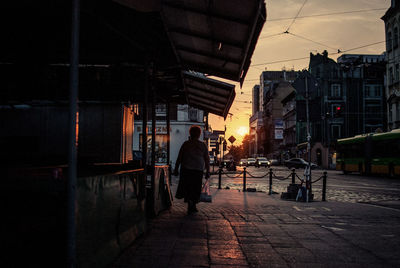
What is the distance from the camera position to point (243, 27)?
5188mm

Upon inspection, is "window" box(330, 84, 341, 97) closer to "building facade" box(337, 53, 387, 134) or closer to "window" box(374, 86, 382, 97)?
"building facade" box(337, 53, 387, 134)

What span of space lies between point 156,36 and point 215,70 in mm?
2010

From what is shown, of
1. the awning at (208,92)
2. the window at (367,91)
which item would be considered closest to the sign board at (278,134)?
the window at (367,91)

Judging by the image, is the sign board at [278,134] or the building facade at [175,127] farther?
the sign board at [278,134]

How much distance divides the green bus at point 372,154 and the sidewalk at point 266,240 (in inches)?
815

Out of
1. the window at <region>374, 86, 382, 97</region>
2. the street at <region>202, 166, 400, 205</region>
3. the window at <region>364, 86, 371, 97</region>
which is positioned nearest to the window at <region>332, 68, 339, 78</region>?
the window at <region>364, 86, 371, 97</region>

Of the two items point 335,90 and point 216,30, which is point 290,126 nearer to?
point 335,90

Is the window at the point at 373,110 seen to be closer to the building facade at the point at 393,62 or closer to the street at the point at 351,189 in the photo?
the building facade at the point at 393,62

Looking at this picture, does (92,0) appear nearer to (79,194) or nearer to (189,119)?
(79,194)

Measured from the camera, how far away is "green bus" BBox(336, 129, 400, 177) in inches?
1079

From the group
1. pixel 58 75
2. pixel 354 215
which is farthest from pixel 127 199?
pixel 354 215

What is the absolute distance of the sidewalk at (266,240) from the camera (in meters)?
4.36

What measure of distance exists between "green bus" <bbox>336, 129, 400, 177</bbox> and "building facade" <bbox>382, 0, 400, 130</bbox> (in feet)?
32.9

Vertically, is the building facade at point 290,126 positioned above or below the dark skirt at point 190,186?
above
